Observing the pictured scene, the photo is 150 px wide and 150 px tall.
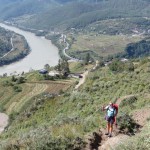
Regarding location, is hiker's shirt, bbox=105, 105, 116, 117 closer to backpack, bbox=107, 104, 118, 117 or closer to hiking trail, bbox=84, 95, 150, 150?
backpack, bbox=107, 104, 118, 117

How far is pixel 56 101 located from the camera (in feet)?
167

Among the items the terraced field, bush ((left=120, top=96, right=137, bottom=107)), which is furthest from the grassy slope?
the terraced field

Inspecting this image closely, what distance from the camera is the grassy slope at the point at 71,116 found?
18095 millimetres

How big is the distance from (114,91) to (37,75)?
78.8m

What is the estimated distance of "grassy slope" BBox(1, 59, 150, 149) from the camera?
18.1 metres

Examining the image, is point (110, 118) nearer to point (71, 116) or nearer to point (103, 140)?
point (103, 140)

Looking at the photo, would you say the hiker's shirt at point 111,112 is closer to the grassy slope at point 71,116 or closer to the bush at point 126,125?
the bush at point 126,125

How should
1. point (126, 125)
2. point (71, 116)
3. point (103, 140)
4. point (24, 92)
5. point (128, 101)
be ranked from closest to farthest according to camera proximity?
point (103, 140)
point (126, 125)
point (71, 116)
point (128, 101)
point (24, 92)

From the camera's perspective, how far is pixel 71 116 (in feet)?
88.2

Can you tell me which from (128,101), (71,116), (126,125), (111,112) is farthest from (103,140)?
(128,101)

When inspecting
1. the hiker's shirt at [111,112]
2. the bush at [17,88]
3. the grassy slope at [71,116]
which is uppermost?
the hiker's shirt at [111,112]

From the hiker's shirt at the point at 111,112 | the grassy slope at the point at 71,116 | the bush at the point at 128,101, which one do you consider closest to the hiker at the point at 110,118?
the hiker's shirt at the point at 111,112


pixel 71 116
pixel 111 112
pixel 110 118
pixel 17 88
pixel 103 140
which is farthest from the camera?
pixel 17 88

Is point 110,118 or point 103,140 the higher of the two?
point 110,118
